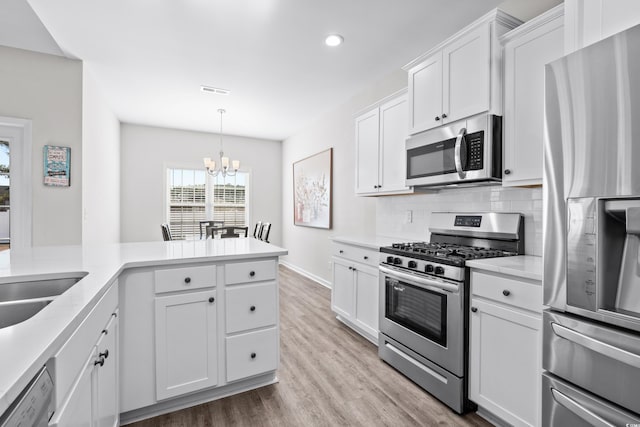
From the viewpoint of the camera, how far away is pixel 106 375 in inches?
54.4

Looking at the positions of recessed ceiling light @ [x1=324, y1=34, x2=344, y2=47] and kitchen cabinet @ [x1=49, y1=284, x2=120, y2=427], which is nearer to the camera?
kitchen cabinet @ [x1=49, y1=284, x2=120, y2=427]

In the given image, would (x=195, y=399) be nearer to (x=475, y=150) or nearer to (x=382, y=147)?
(x=475, y=150)

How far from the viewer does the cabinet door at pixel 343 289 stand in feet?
10.1

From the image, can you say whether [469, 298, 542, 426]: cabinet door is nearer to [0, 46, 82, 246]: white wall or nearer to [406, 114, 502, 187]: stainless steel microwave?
[406, 114, 502, 187]: stainless steel microwave

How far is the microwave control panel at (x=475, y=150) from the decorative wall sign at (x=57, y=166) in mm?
3908

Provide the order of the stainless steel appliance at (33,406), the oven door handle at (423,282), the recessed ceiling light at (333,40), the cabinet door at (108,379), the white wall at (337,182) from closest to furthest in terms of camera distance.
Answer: the stainless steel appliance at (33,406), the cabinet door at (108,379), the oven door handle at (423,282), the recessed ceiling light at (333,40), the white wall at (337,182)

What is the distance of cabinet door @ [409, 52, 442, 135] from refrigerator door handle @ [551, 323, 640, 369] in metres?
1.63

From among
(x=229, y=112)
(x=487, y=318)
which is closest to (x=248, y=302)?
(x=487, y=318)

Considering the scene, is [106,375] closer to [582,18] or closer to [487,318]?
[487,318]

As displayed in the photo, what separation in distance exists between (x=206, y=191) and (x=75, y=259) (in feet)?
15.5

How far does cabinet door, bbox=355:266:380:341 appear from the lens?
108 inches

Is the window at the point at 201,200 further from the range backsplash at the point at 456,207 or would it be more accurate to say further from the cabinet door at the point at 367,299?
the cabinet door at the point at 367,299

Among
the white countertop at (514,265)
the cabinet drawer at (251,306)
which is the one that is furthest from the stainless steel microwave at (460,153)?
the cabinet drawer at (251,306)

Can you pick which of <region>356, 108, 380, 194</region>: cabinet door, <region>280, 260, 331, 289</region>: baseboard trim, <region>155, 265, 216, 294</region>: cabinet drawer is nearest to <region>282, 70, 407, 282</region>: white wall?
<region>280, 260, 331, 289</region>: baseboard trim
